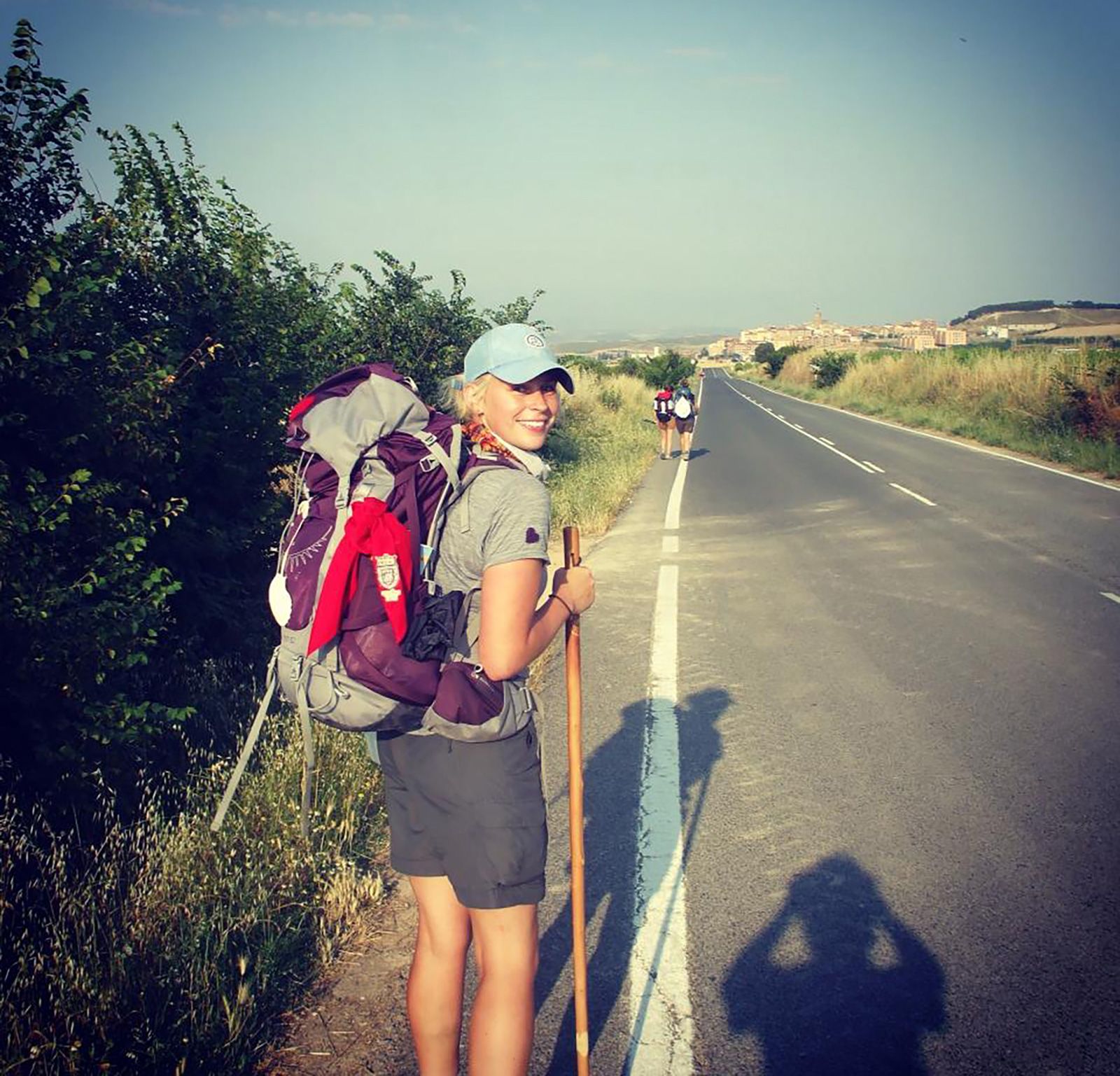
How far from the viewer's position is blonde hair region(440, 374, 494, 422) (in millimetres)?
2100

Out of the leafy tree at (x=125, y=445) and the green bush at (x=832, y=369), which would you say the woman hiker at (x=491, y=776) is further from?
the green bush at (x=832, y=369)

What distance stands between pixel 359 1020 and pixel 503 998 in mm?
927

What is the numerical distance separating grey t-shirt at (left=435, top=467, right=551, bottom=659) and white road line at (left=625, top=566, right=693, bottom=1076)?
1409mm

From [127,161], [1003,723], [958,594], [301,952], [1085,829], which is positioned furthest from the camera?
[958,594]

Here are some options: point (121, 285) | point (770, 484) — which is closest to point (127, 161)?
point (121, 285)

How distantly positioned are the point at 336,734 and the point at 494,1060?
2371mm

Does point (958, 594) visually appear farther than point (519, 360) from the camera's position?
Yes

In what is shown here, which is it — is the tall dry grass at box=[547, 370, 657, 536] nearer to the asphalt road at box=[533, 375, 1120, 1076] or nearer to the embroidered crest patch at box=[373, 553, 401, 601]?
the embroidered crest patch at box=[373, 553, 401, 601]

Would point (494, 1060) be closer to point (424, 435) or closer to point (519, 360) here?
point (424, 435)

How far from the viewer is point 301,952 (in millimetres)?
2904

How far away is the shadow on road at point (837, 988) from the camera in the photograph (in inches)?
97.0

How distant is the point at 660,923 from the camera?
3.10 metres

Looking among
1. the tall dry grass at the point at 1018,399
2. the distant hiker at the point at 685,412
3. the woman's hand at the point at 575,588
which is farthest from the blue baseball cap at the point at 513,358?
the distant hiker at the point at 685,412

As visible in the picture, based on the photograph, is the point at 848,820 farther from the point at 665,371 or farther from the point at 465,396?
the point at 665,371
